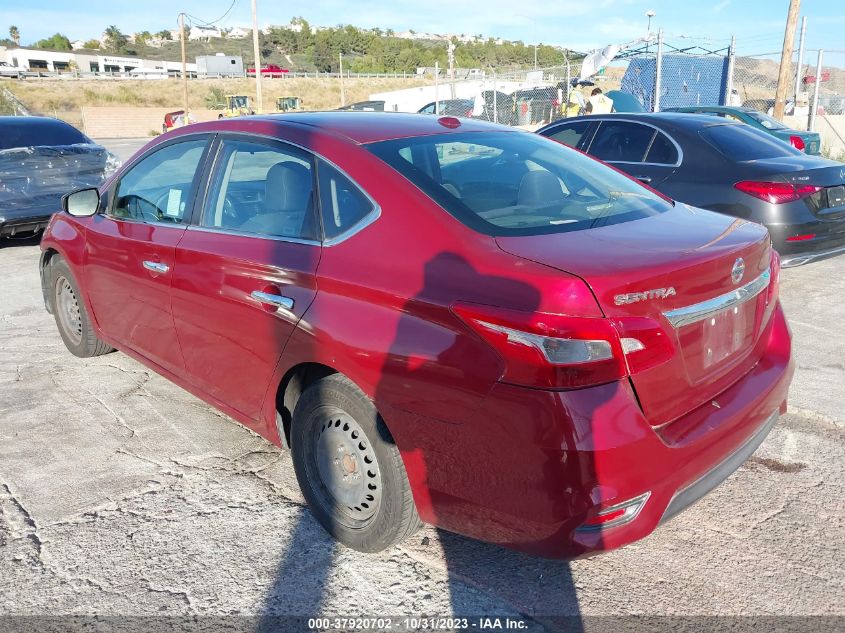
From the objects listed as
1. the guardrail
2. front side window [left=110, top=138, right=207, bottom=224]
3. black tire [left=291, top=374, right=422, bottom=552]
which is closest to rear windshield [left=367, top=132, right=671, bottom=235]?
black tire [left=291, top=374, right=422, bottom=552]

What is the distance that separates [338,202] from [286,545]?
138cm

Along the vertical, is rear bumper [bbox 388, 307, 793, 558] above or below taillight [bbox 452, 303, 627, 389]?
below

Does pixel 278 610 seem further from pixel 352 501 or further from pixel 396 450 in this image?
pixel 396 450

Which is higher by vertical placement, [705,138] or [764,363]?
[705,138]

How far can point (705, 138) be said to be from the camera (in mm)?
6340

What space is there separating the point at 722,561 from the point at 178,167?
3176 millimetres

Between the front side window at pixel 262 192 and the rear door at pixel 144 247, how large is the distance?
8.1 inches

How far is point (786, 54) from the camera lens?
1684 centimetres

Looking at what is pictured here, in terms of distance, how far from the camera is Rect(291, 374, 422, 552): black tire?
2.58 meters

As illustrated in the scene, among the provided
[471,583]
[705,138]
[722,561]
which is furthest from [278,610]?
[705,138]

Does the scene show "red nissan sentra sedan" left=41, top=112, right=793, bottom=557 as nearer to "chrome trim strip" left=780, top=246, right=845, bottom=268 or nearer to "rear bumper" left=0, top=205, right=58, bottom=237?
"chrome trim strip" left=780, top=246, right=845, bottom=268

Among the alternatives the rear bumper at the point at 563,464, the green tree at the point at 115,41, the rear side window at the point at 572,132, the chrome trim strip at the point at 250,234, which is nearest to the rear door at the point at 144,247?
the chrome trim strip at the point at 250,234

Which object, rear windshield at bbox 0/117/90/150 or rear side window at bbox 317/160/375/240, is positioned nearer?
rear side window at bbox 317/160/375/240

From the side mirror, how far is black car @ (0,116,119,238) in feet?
17.0
